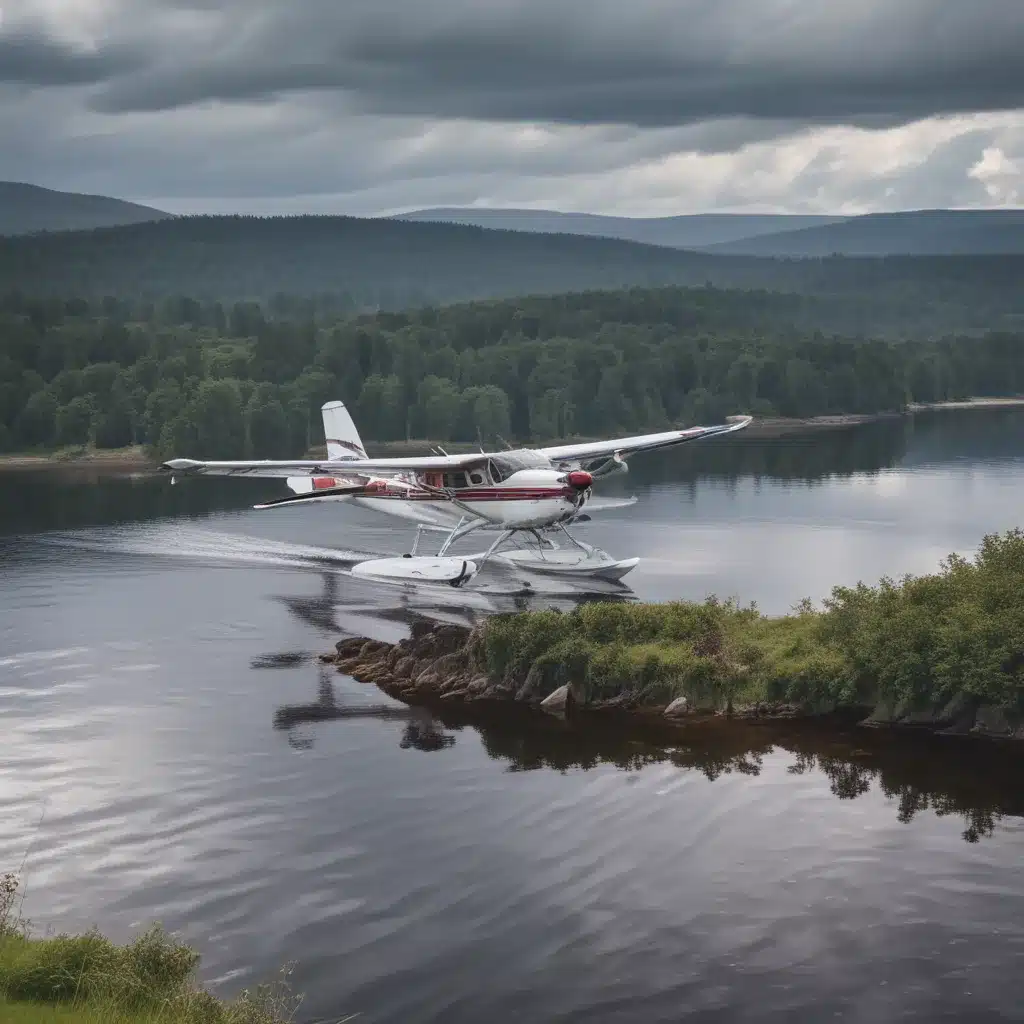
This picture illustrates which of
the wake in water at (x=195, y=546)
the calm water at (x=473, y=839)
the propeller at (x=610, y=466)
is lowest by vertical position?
the calm water at (x=473, y=839)

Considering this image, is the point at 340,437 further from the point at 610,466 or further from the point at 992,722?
the point at 992,722

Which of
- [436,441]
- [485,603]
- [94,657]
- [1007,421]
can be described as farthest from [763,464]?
[94,657]

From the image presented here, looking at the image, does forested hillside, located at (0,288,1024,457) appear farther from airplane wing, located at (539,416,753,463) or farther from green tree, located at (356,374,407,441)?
airplane wing, located at (539,416,753,463)

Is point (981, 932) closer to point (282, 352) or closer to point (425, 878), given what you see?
point (425, 878)

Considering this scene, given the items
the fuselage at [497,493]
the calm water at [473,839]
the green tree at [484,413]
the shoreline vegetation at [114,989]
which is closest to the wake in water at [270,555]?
the calm water at [473,839]

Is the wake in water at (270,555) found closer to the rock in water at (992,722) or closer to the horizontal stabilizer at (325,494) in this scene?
the horizontal stabilizer at (325,494)

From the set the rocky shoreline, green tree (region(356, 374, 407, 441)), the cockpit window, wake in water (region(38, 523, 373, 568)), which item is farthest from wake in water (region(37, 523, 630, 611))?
green tree (region(356, 374, 407, 441))
